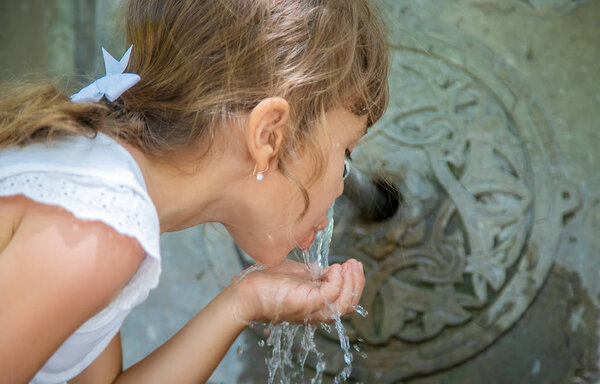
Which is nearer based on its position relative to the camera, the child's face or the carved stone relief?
the child's face

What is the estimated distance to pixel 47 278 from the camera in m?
0.66

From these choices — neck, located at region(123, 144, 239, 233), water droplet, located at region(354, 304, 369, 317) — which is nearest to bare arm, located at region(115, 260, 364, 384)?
neck, located at region(123, 144, 239, 233)

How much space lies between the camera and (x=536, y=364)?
4.45 ft

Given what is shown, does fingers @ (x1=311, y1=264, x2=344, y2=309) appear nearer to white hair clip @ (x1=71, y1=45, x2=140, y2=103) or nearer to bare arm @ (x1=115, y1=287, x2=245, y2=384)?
bare arm @ (x1=115, y1=287, x2=245, y2=384)

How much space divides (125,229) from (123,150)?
0.44ft

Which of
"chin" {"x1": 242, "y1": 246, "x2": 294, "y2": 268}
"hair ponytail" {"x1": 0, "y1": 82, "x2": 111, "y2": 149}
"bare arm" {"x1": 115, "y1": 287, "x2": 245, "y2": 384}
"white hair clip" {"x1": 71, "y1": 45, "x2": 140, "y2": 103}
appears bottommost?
"bare arm" {"x1": 115, "y1": 287, "x2": 245, "y2": 384}

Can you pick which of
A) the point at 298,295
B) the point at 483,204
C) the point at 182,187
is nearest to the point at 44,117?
the point at 182,187

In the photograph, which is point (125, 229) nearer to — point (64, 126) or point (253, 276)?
point (64, 126)

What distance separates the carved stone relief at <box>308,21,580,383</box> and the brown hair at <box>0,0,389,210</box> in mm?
523

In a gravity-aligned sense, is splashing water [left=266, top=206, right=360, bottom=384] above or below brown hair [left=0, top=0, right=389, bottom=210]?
below

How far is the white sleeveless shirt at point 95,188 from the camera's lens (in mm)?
703

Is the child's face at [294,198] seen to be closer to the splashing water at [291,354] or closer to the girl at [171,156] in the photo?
the girl at [171,156]

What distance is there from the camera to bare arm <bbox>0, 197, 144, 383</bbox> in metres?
0.66

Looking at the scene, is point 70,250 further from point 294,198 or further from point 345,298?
point 345,298
